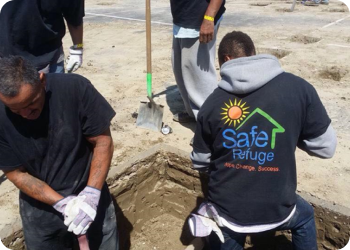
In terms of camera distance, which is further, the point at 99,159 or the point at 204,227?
the point at 204,227

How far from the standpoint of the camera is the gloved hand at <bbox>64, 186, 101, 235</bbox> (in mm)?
2137

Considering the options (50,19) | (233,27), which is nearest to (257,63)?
(50,19)

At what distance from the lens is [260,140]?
2.12 meters

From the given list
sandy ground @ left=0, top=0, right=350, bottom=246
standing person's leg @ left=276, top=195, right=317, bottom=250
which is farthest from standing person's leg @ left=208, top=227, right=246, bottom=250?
sandy ground @ left=0, top=0, right=350, bottom=246

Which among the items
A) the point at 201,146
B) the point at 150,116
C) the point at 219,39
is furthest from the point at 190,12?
the point at 219,39

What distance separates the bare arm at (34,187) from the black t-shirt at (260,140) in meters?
0.98

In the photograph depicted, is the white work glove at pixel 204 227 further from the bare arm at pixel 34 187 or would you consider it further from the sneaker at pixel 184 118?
the sneaker at pixel 184 118

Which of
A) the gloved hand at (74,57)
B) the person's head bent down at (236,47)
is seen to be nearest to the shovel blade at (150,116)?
the gloved hand at (74,57)

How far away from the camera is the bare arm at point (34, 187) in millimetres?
2189

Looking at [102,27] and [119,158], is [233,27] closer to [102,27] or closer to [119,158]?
[102,27]

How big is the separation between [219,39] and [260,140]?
6.89 m

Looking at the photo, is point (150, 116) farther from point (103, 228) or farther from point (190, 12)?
point (103, 228)

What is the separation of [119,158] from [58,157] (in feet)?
6.01

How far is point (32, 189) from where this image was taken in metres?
2.19
